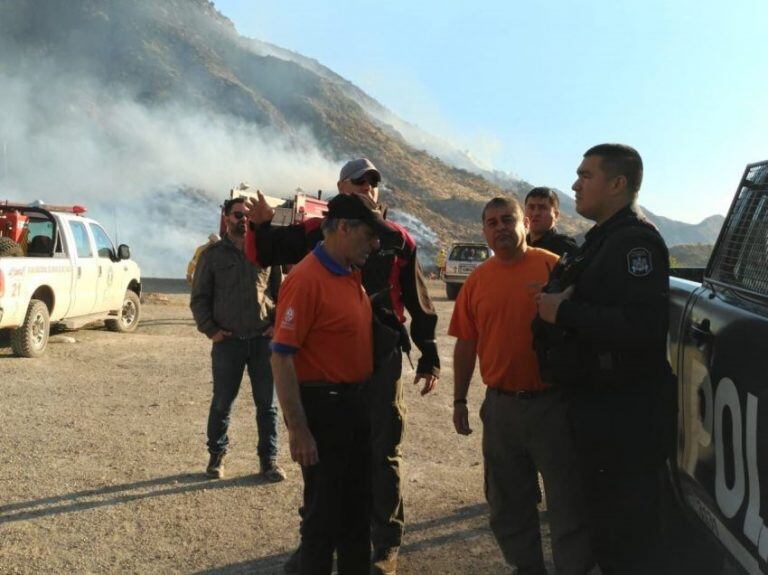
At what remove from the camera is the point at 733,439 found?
225 centimetres

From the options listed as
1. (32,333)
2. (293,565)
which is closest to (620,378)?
(293,565)

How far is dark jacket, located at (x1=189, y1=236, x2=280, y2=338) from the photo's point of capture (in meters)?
5.02

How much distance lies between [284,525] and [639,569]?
2.28m

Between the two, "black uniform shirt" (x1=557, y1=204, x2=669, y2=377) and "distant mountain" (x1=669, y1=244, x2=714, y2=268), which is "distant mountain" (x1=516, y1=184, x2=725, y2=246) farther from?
"black uniform shirt" (x1=557, y1=204, x2=669, y2=377)

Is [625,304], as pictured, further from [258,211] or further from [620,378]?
[258,211]

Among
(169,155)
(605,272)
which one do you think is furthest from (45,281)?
(169,155)

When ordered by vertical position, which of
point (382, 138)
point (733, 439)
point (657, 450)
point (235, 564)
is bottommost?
point (235, 564)

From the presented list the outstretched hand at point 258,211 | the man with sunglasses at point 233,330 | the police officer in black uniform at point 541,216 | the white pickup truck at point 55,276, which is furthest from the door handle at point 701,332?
the white pickup truck at point 55,276

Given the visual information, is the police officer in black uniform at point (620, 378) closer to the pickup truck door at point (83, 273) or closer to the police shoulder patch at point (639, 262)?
the police shoulder patch at point (639, 262)

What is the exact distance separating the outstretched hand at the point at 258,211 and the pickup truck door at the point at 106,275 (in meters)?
8.87

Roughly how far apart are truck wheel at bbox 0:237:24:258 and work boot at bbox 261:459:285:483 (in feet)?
20.5

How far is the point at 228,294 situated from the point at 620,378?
10.3ft

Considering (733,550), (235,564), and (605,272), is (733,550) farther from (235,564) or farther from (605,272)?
(235,564)

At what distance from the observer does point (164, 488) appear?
488cm
